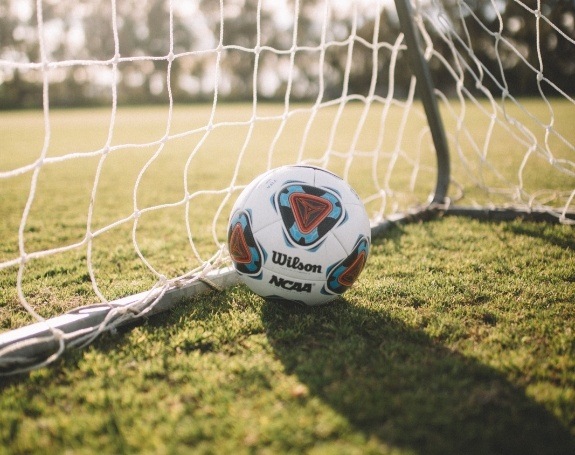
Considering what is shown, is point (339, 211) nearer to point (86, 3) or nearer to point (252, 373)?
point (252, 373)

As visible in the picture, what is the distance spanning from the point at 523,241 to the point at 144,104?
29464 mm

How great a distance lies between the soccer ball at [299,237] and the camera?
197 cm

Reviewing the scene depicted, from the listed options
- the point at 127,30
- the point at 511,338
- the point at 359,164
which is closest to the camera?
the point at 511,338

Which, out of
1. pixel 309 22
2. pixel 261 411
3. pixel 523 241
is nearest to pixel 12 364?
pixel 261 411

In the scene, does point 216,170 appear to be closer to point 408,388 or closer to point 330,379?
point 330,379

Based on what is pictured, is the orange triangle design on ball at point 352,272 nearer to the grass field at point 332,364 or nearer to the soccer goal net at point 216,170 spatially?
the grass field at point 332,364

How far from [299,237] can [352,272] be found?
307 mm

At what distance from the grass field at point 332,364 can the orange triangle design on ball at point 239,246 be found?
252mm

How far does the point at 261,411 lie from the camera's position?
4.89 ft

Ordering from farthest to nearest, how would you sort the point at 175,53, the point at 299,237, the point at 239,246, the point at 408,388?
the point at 175,53 → the point at 239,246 → the point at 299,237 → the point at 408,388

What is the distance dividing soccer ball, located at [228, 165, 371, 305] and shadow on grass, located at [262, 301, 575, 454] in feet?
0.56

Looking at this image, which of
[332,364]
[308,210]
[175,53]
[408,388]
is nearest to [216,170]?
[308,210]

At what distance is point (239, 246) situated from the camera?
6.79 ft

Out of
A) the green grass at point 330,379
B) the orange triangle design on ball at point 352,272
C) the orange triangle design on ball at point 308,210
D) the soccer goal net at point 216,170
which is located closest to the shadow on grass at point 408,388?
the green grass at point 330,379
